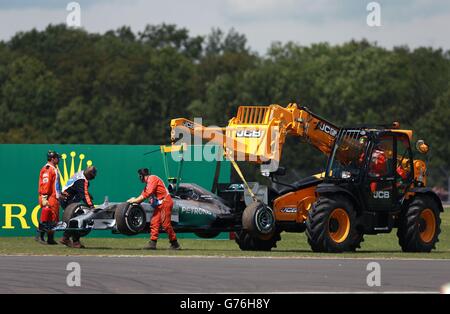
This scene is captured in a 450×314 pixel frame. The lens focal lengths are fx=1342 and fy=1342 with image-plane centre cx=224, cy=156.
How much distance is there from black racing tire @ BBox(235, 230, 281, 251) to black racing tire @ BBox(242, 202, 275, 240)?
0.74 m

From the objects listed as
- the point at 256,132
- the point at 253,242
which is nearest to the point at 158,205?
the point at 253,242

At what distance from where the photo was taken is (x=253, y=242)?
26203 mm

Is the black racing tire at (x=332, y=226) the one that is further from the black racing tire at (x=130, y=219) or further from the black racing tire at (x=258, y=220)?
the black racing tire at (x=130, y=219)

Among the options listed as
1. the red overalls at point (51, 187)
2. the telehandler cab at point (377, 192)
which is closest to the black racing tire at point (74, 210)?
the red overalls at point (51, 187)

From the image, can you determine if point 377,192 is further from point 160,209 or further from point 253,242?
point 160,209

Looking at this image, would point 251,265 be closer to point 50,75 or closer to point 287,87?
point 287,87

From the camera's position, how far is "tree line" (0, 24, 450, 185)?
9181 cm

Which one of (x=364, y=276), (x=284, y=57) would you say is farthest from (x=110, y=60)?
(x=364, y=276)

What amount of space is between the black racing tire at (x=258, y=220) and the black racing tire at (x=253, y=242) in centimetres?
74

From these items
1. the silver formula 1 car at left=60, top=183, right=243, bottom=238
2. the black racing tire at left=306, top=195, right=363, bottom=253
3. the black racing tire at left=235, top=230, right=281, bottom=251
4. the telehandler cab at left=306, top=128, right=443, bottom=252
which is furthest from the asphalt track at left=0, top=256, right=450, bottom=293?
the black racing tire at left=235, top=230, right=281, bottom=251

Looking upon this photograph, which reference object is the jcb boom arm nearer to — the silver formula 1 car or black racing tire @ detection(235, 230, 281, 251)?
the silver formula 1 car

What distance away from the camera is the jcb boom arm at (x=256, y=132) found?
85.1ft

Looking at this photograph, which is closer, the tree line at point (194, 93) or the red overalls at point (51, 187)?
the red overalls at point (51, 187)

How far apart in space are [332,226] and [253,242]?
6.48 ft
